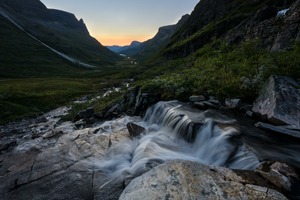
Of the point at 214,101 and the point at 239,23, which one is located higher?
the point at 239,23

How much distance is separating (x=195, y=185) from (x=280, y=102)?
7055 mm

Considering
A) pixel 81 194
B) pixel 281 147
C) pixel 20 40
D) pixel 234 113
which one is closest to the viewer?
pixel 81 194

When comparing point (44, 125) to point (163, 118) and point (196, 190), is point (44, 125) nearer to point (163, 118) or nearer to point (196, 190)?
point (163, 118)

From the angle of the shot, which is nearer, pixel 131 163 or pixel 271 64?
pixel 131 163

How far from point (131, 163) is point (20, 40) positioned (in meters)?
148

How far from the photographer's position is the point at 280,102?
467 inches

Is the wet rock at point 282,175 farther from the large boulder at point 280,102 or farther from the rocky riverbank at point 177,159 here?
the large boulder at point 280,102

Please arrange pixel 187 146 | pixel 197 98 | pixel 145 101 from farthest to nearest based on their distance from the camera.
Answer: pixel 145 101 < pixel 197 98 < pixel 187 146

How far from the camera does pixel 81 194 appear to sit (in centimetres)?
926

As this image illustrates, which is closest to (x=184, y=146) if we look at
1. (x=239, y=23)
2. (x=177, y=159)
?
(x=177, y=159)

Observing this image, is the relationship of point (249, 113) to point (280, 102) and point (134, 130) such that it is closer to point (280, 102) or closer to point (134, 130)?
point (280, 102)

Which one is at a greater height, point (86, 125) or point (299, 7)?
point (299, 7)

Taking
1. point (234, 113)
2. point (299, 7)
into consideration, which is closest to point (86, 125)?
point (234, 113)

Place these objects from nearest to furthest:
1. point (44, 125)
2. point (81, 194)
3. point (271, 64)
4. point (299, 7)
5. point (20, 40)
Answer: point (81, 194) < point (271, 64) < point (44, 125) < point (299, 7) < point (20, 40)
